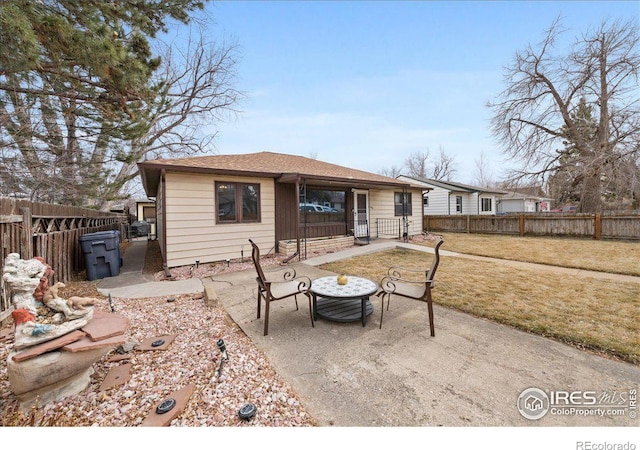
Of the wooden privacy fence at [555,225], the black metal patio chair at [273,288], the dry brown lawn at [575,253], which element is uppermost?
the wooden privacy fence at [555,225]

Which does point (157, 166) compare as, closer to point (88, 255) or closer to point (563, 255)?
point (88, 255)

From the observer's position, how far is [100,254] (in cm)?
599

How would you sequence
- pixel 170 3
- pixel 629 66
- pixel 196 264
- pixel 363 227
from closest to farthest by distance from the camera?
pixel 170 3 → pixel 196 264 → pixel 363 227 → pixel 629 66

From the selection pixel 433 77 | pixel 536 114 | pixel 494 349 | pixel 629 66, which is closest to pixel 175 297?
pixel 494 349

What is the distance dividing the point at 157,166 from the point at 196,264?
2.58 meters

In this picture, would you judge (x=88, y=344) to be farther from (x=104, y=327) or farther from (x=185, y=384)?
(x=185, y=384)

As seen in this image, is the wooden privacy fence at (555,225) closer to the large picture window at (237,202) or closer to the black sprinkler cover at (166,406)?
the large picture window at (237,202)

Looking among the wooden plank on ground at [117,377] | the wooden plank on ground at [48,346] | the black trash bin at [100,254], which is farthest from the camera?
the black trash bin at [100,254]

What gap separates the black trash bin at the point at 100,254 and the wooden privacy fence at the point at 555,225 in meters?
16.6

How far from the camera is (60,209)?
5.47 meters

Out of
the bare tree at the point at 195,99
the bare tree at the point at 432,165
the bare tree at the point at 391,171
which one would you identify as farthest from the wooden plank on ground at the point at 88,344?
the bare tree at the point at 391,171

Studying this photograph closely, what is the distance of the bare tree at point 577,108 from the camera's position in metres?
12.8

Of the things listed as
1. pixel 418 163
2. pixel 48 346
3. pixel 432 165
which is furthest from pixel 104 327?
pixel 418 163

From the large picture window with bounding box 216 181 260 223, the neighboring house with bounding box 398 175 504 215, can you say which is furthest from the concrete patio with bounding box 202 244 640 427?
the neighboring house with bounding box 398 175 504 215
